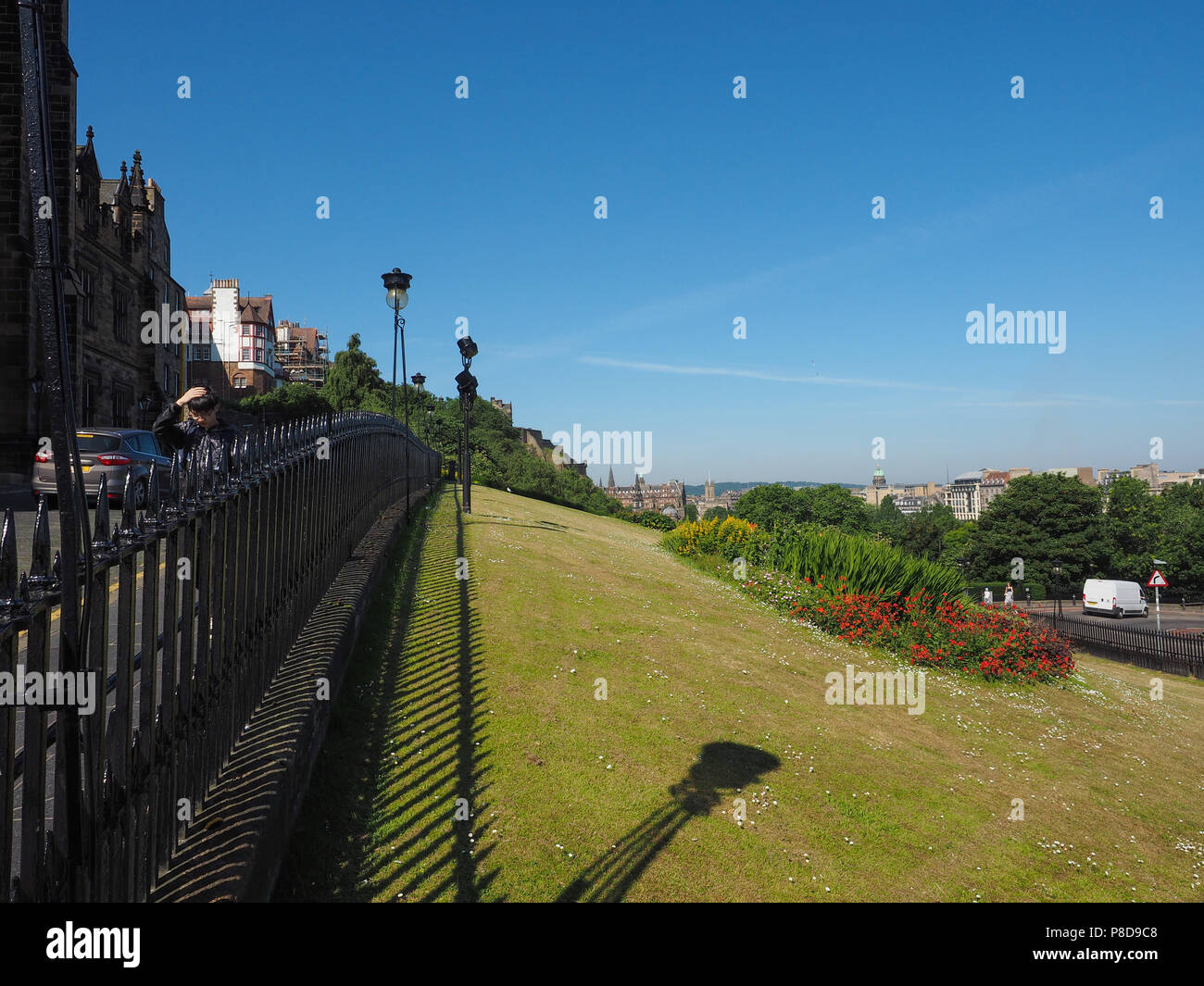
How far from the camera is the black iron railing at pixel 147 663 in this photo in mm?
2115

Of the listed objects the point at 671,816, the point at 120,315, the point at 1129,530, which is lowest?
the point at 1129,530

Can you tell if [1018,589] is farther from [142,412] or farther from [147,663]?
[147,663]

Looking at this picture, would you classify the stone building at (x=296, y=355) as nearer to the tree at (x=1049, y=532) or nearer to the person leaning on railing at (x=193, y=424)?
the tree at (x=1049, y=532)

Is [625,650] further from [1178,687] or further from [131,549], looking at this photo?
[1178,687]

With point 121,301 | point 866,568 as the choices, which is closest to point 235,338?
point 121,301

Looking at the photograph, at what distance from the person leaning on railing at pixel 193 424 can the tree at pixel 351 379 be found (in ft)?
174

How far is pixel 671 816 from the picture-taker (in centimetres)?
541

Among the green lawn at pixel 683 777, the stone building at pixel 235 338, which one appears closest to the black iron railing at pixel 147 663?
the green lawn at pixel 683 777

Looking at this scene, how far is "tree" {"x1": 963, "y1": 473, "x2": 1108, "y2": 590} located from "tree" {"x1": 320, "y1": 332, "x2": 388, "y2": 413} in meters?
56.9

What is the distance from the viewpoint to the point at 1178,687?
17.1 m

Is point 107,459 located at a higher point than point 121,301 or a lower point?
lower

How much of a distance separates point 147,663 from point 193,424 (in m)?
2.94

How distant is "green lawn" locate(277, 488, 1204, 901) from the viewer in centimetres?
468
